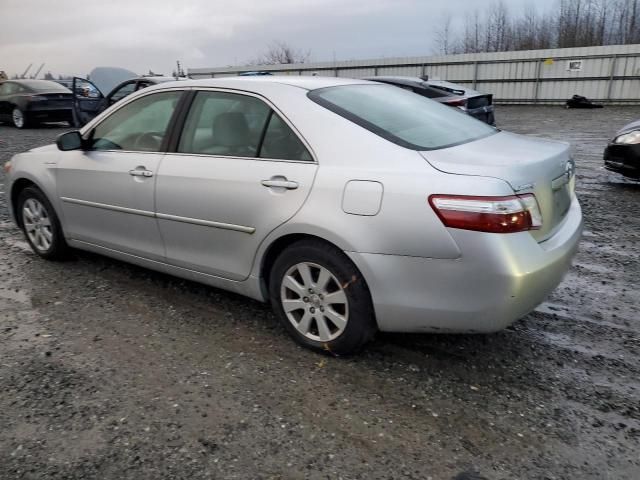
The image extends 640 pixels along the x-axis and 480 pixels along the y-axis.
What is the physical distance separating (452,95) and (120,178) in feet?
26.7

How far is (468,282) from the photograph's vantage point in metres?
2.61

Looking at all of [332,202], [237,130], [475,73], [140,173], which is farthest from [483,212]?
[475,73]

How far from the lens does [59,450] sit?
243 centimetres

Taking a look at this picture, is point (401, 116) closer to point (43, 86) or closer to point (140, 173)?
point (140, 173)

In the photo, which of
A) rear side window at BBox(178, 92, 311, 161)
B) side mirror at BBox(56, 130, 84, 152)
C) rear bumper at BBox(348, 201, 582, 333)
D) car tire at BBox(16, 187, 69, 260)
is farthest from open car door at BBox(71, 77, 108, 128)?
rear bumper at BBox(348, 201, 582, 333)

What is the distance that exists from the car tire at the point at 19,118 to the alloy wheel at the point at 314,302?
52.2 ft

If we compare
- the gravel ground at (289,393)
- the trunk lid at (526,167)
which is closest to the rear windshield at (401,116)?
the trunk lid at (526,167)

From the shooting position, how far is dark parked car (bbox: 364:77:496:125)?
34.3 feet

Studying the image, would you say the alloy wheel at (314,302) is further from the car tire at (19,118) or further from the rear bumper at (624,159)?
the car tire at (19,118)

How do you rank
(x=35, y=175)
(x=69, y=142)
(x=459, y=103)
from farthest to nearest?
(x=459, y=103) → (x=35, y=175) → (x=69, y=142)

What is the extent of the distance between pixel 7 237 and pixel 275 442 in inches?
178

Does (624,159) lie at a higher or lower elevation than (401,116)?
lower

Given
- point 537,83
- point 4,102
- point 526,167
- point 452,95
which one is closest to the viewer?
point 526,167

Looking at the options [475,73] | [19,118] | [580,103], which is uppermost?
[19,118]
